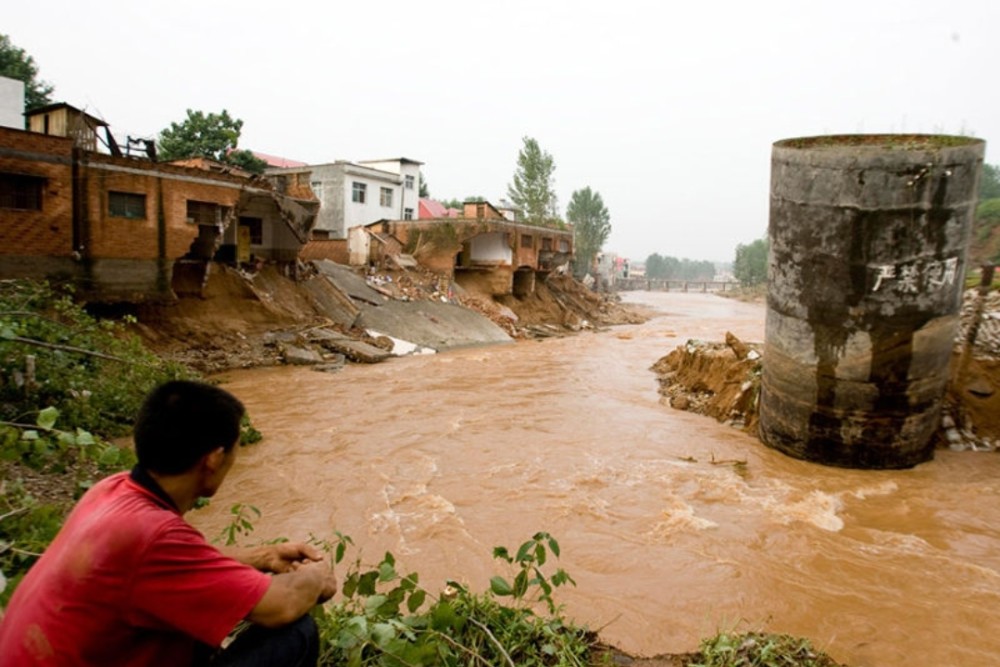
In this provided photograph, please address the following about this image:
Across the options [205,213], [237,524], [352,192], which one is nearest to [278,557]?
[237,524]

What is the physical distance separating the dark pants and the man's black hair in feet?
2.01

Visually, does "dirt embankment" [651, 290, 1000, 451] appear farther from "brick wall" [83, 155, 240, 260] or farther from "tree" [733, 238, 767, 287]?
"tree" [733, 238, 767, 287]

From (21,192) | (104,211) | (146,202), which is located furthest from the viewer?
(146,202)

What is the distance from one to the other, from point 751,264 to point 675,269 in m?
56.3

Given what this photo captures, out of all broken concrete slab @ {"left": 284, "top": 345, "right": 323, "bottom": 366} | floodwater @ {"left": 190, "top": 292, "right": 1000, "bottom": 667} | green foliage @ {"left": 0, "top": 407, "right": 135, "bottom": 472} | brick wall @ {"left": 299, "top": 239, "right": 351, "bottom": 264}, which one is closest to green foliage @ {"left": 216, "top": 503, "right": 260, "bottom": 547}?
floodwater @ {"left": 190, "top": 292, "right": 1000, "bottom": 667}

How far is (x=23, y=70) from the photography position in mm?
27750

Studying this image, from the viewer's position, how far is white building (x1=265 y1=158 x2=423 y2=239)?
33469 mm

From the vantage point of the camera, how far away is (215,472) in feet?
7.24

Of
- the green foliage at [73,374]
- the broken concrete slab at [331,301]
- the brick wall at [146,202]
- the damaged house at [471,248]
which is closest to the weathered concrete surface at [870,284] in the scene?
the green foliage at [73,374]

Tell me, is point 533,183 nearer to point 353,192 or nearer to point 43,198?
point 353,192

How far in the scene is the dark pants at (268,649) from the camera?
2129 mm

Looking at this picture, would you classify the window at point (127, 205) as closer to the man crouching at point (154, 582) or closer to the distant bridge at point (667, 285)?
the man crouching at point (154, 582)

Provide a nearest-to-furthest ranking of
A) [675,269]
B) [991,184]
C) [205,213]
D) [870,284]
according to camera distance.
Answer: [870,284] → [205,213] → [991,184] → [675,269]

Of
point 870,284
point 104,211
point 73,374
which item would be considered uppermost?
point 104,211
